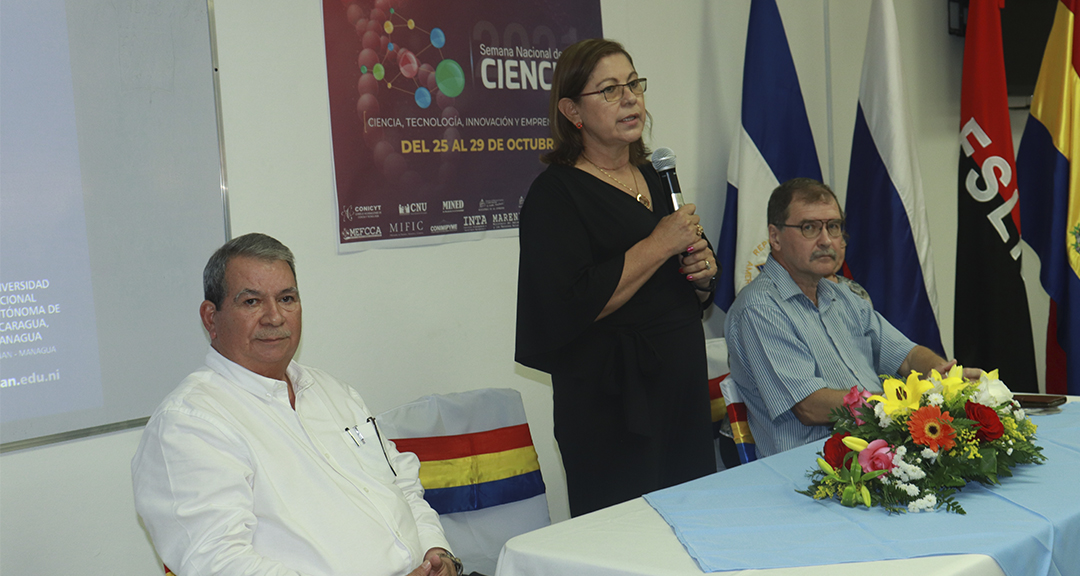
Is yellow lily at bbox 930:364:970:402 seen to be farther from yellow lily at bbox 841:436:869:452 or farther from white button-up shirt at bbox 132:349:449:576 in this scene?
white button-up shirt at bbox 132:349:449:576

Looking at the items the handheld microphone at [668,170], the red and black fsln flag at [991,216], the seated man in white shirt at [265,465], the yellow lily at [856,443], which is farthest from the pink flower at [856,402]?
the red and black fsln flag at [991,216]

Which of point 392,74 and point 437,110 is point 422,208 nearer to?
point 437,110

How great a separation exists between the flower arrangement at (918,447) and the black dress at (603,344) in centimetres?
58

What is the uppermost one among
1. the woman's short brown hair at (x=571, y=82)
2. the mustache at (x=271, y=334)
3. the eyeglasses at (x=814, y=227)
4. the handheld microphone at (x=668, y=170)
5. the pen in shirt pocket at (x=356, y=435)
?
the woman's short brown hair at (x=571, y=82)

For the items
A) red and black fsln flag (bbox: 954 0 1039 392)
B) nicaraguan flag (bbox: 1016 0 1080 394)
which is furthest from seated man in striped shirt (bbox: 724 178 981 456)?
nicaraguan flag (bbox: 1016 0 1080 394)

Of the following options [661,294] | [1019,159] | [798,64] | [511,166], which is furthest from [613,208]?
[1019,159]

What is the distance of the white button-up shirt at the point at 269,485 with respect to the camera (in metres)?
1.56

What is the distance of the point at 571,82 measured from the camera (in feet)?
7.55

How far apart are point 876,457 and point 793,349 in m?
0.92

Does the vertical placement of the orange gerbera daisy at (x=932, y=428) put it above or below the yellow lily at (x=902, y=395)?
below

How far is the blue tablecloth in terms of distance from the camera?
1324 mm

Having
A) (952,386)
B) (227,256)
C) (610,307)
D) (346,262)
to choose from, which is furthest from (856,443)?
(346,262)

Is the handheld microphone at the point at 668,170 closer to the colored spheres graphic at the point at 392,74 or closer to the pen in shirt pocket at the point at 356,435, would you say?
the colored spheres graphic at the point at 392,74

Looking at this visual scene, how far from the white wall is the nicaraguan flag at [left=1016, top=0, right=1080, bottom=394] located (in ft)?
3.52
